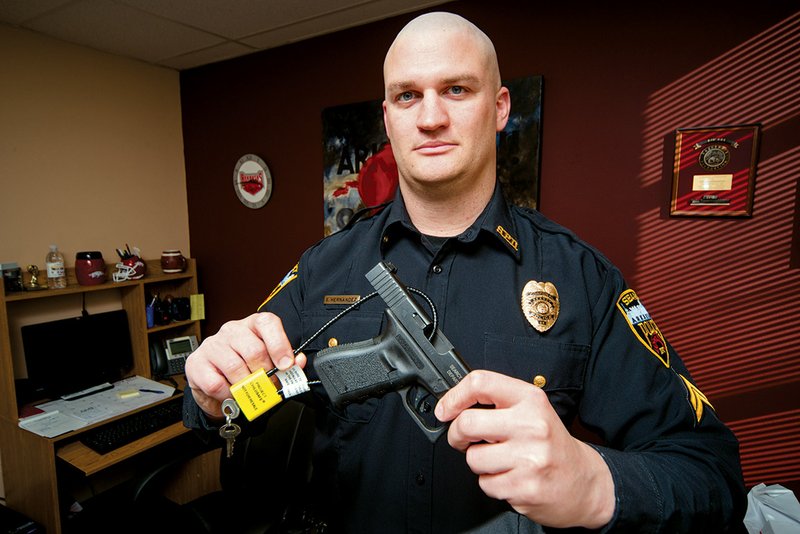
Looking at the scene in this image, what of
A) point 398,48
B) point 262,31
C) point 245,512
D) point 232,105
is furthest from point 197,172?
point 398,48

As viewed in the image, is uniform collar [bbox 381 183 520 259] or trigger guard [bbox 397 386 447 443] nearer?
trigger guard [bbox 397 386 447 443]

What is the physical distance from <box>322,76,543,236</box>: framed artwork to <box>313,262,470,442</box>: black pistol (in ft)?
4.78

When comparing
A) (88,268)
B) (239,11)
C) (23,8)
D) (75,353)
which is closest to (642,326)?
(239,11)

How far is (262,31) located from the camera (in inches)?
96.8

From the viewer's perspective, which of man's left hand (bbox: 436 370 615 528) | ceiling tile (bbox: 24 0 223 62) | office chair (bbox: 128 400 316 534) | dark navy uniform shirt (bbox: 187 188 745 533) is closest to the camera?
man's left hand (bbox: 436 370 615 528)

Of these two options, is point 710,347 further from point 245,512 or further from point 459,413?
point 245,512

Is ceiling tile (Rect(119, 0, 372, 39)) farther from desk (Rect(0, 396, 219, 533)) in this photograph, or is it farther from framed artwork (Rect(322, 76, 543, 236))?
desk (Rect(0, 396, 219, 533))

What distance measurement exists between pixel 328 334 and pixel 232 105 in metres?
2.48

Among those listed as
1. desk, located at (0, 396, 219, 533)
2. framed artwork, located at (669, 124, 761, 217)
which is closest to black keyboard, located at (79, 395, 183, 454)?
desk, located at (0, 396, 219, 533)

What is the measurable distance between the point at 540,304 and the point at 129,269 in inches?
105

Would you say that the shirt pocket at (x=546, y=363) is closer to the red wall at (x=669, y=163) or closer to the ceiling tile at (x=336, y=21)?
the red wall at (x=669, y=163)

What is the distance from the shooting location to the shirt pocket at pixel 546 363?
3.00ft

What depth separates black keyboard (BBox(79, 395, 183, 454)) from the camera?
2107 mm

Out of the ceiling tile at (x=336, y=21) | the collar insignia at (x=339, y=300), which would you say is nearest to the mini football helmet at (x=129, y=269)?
the ceiling tile at (x=336, y=21)
